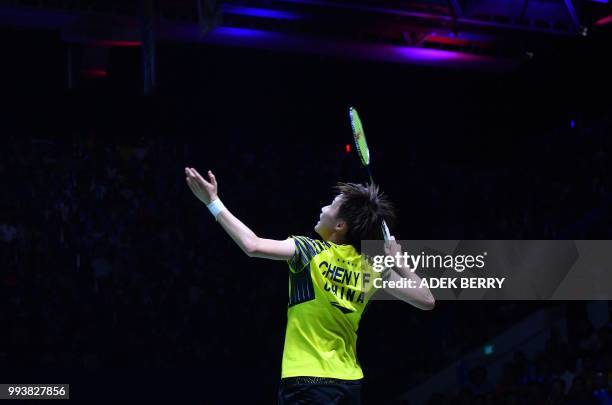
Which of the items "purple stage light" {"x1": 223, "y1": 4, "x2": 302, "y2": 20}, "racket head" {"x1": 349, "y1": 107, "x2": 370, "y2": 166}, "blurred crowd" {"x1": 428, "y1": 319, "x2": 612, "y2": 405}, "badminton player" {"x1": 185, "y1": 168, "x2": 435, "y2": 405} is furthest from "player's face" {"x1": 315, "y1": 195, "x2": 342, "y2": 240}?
"purple stage light" {"x1": 223, "y1": 4, "x2": 302, "y2": 20}

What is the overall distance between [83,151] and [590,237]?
21.8 feet

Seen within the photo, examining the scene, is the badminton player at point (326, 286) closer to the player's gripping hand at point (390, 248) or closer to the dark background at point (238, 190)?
the player's gripping hand at point (390, 248)

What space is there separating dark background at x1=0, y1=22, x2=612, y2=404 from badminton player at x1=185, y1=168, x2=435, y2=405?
5437 mm

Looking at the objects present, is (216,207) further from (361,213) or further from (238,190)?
(238,190)

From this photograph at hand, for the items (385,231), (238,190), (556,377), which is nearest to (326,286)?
(385,231)

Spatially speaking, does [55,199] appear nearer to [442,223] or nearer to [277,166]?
[277,166]

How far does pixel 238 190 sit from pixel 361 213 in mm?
8980

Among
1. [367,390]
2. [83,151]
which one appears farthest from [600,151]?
[83,151]

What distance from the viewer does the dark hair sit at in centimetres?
341

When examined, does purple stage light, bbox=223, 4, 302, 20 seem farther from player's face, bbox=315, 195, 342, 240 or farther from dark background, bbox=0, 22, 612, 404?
player's face, bbox=315, 195, 342, 240

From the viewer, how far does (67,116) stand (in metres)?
12.1

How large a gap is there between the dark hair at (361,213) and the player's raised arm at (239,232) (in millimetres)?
297

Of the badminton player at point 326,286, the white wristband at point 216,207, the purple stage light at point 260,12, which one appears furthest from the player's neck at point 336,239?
the purple stage light at point 260,12

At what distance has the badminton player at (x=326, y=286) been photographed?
125 inches
